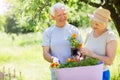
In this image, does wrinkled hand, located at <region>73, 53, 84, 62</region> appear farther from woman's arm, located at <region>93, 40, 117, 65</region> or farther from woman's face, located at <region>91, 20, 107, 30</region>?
woman's face, located at <region>91, 20, 107, 30</region>

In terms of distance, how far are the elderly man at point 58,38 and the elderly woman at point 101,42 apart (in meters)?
0.23

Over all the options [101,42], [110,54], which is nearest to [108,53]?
[110,54]

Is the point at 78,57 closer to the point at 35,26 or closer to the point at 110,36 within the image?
the point at 110,36

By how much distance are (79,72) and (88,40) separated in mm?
508

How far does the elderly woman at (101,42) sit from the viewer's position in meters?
4.39

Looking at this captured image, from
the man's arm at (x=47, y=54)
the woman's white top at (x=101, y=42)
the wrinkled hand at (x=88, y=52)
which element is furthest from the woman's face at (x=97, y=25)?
the man's arm at (x=47, y=54)

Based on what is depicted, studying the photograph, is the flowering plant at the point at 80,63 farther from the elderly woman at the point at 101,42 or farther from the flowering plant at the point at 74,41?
the flowering plant at the point at 74,41

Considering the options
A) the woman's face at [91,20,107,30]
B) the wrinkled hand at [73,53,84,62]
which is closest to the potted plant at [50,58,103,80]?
the wrinkled hand at [73,53,84,62]

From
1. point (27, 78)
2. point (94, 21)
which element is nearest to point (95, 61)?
point (94, 21)

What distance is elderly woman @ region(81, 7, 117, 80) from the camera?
14.4 feet

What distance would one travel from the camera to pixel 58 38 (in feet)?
15.6

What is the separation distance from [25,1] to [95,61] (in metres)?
4.44

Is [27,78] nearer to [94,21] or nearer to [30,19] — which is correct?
[30,19]

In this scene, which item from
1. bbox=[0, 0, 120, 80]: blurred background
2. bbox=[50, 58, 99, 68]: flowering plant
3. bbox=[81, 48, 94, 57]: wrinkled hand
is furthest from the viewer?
bbox=[0, 0, 120, 80]: blurred background
